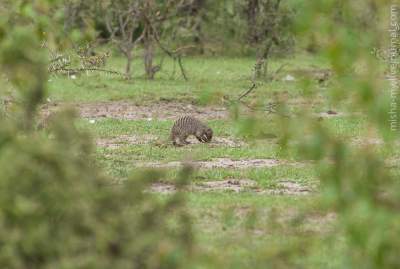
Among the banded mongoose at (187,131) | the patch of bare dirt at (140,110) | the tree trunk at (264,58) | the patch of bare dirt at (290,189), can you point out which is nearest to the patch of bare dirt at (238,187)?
the patch of bare dirt at (290,189)

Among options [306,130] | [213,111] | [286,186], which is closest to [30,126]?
[306,130]

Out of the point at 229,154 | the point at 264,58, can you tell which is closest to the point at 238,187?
the point at 229,154

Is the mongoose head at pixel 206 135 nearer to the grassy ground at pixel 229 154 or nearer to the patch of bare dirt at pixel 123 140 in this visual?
the grassy ground at pixel 229 154

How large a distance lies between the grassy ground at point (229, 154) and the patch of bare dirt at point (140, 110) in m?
0.31

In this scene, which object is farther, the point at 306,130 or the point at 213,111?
the point at 213,111

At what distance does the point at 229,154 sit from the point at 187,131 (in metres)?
0.81

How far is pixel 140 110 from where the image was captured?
51.0ft

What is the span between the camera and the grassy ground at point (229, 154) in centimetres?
564

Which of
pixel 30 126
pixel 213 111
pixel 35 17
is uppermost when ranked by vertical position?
pixel 35 17

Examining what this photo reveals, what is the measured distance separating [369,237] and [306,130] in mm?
516

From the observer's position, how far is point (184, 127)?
39.5 feet

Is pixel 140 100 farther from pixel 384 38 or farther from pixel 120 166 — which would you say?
pixel 384 38

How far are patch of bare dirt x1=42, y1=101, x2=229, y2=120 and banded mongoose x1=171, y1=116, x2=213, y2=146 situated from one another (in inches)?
98.4

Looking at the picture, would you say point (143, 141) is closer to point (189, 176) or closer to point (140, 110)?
point (140, 110)
